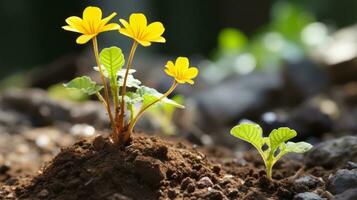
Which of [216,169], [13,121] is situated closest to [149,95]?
[216,169]

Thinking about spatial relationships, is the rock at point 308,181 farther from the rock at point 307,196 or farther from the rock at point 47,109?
the rock at point 47,109

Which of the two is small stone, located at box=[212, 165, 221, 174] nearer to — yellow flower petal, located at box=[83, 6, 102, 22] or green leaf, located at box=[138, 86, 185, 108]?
green leaf, located at box=[138, 86, 185, 108]

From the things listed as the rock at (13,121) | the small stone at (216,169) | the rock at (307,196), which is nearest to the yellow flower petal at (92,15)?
the small stone at (216,169)

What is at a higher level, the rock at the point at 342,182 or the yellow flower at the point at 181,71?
the yellow flower at the point at 181,71

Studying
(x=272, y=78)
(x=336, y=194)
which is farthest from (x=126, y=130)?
(x=272, y=78)

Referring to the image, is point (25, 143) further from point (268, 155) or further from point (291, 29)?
point (291, 29)
